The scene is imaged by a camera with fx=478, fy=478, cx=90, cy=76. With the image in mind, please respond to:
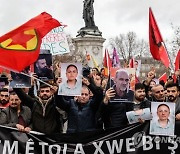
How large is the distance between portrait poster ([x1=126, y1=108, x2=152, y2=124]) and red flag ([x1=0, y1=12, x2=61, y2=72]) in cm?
171

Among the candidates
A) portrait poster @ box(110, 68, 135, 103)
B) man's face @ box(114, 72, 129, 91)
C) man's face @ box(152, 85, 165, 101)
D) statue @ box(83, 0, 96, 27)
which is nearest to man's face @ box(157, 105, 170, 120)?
portrait poster @ box(110, 68, 135, 103)

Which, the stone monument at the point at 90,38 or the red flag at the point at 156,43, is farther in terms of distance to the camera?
the stone monument at the point at 90,38

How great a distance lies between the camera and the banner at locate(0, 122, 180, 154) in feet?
22.3

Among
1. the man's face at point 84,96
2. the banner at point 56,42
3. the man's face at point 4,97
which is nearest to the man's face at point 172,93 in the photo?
the man's face at point 84,96

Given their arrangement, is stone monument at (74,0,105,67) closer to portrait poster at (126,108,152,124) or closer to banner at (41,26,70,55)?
banner at (41,26,70,55)

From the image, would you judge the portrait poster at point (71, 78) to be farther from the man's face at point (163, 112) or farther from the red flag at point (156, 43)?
the red flag at point (156, 43)

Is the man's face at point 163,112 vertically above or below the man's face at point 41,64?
below

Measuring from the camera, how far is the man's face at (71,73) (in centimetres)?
689

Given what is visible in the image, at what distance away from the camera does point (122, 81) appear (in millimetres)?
6762

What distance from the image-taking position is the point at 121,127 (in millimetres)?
6871

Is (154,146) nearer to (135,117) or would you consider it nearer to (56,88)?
(135,117)

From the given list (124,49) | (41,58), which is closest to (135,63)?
(41,58)

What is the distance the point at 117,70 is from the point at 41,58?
1.51 metres

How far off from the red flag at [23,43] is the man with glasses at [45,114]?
523mm
